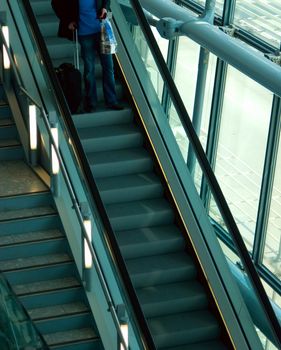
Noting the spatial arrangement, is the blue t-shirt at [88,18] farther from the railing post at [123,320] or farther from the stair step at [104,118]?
the railing post at [123,320]

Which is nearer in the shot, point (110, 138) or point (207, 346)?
point (207, 346)

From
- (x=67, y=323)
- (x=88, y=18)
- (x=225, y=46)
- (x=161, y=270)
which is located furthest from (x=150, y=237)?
(x=88, y=18)

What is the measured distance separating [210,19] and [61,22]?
→ 81.6 inches

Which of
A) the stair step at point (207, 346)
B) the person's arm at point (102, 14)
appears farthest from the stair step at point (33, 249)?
the person's arm at point (102, 14)

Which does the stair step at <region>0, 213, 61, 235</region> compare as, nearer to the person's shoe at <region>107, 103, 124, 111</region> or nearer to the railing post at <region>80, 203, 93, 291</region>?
the railing post at <region>80, 203, 93, 291</region>

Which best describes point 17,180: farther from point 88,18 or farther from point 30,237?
point 88,18

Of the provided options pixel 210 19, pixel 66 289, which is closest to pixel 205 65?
pixel 210 19

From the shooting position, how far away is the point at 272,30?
13406 millimetres

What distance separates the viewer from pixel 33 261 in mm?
11492

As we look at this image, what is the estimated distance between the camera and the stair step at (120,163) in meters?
13.2

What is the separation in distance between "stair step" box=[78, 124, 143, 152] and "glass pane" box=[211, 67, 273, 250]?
162 cm

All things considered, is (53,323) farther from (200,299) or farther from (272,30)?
(272,30)

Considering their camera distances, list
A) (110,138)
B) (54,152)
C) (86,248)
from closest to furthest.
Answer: (86,248), (54,152), (110,138)

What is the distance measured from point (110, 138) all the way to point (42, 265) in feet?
8.34
